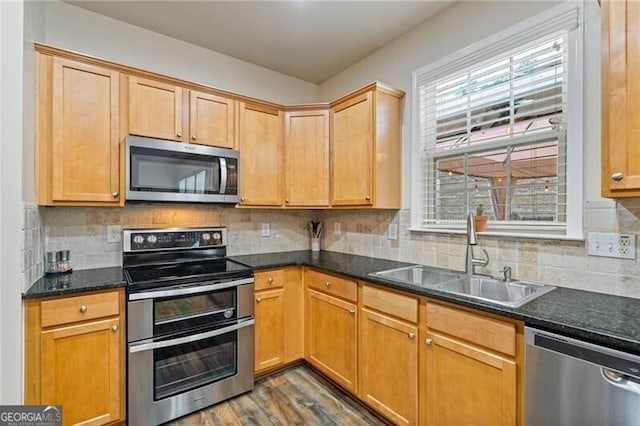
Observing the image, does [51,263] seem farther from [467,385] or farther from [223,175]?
A: [467,385]

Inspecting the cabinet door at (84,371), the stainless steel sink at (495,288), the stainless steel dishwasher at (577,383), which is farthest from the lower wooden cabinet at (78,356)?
the stainless steel dishwasher at (577,383)

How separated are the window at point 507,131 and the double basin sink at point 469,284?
317mm

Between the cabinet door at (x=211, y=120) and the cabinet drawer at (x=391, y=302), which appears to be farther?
the cabinet door at (x=211, y=120)

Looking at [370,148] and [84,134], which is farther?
[370,148]

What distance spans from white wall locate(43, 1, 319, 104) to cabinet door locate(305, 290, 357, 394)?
2.06m

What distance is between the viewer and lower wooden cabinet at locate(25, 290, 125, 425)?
63.9 inches

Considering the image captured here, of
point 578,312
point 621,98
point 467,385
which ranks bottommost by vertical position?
point 467,385

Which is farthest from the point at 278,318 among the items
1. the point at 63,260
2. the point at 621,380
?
the point at 621,380

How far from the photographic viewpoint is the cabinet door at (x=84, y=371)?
1.67m

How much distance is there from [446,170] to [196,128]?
1894 mm

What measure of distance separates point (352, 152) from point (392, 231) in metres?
0.73

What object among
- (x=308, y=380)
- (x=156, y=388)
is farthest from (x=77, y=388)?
(x=308, y=380)

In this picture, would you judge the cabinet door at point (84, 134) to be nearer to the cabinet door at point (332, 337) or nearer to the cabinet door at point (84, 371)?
the cabinet door at point (84, 371)

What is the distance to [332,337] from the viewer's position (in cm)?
235
